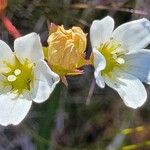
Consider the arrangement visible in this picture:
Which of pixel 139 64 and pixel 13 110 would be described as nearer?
pixel 13 110

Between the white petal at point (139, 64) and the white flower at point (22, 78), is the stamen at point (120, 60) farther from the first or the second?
the white flower at point (22, 78)

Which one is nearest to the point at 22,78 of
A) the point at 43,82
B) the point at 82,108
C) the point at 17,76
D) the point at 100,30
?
the point at 17,76

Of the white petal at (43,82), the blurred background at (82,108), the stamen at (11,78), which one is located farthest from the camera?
the blurred background at (82,108)

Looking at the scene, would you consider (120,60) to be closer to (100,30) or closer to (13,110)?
(100,30)

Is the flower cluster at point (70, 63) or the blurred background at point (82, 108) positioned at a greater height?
the flower cluster at point (70, 63)

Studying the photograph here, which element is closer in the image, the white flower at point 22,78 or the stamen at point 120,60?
the white flower at point 22,78

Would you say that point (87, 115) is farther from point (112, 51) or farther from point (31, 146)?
point (112, 51)

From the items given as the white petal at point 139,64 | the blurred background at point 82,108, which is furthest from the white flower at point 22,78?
the blurred background at point 82,108

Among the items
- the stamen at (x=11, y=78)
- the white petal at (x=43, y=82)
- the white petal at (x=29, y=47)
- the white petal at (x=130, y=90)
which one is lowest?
the white petal at (x=130, y=90)
